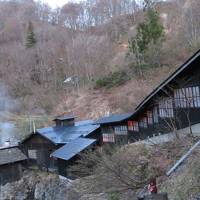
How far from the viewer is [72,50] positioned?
55969 millimetres

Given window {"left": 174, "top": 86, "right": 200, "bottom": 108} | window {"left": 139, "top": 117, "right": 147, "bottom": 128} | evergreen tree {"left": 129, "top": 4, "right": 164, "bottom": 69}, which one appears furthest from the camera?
evergreen tree {"left": 129, "top": 4, "right": 164, "bottom": 69}

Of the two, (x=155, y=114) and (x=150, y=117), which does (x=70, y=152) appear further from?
(x=155, y=114)

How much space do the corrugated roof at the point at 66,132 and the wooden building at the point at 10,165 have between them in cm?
345

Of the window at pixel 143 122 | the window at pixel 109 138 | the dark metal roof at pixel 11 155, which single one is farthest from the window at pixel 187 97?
the dark metal roof at pixel 11 155

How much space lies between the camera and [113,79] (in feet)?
135

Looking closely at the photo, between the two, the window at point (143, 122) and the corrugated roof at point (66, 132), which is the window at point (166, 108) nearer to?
the window at point (143, 122)

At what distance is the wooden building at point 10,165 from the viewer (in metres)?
27.8

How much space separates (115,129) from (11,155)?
35.7 feet

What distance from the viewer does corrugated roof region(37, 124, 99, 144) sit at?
83.3ft

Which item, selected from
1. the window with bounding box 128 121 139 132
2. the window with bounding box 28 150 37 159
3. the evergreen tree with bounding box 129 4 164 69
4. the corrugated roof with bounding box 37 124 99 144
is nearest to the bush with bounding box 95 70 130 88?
the evergreen tree with bounding box 129 4 164 69

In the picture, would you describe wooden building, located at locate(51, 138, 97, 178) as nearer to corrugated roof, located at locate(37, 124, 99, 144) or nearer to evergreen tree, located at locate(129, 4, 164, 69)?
corrugated roof, located at locate(37, 124, 99, 144)

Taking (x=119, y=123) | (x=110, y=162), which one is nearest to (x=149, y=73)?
(x=119, y=123)

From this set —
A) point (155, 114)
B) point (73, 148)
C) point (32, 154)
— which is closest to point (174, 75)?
point (155, 114)

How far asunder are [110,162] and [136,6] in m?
59.1
